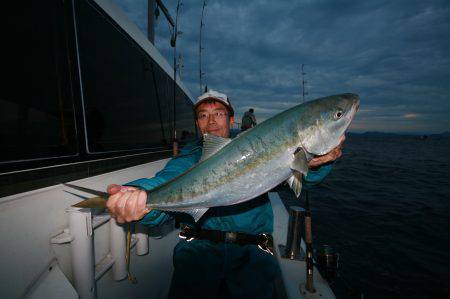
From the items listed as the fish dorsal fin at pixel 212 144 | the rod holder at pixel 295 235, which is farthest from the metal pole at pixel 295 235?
the fish dorsal fin at pixel 212 144

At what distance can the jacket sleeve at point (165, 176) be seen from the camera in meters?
2.50

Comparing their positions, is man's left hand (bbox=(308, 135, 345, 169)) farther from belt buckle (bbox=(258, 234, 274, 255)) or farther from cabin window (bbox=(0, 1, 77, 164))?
cabin window (bbox=(0, 1, 77, 164))

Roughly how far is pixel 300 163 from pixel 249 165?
47 cm

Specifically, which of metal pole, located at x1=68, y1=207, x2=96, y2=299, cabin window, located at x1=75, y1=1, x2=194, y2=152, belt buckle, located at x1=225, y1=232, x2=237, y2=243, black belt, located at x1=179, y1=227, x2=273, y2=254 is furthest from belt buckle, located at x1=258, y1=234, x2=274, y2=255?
cabin window, located at x1=75, y1=1, x2=194, y2=152

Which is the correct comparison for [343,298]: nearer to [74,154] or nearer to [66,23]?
[74,154]

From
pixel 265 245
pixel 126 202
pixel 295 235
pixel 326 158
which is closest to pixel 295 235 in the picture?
pixel 295 235

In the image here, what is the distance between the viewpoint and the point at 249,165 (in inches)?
87.6

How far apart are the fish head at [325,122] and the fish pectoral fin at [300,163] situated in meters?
0.09

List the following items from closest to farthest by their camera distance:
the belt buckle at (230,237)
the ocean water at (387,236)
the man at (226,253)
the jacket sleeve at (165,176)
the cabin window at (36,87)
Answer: the cabin window at (36,87), the jacket sleeve at (165,176), the man at (226,253), the belt buckle at (230,237), the ocean water at (387,236)

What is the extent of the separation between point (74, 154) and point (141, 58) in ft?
8.59

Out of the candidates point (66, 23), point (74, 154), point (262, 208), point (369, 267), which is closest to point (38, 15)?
point (66, 23)

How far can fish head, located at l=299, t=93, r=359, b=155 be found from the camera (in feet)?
7.56

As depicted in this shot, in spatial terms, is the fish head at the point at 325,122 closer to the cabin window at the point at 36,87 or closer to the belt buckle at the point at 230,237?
the belt buckle at the point at 230,237

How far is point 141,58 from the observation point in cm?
451
